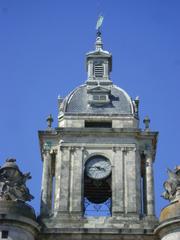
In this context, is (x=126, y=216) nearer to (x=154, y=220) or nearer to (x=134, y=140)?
(x=154, y=220)

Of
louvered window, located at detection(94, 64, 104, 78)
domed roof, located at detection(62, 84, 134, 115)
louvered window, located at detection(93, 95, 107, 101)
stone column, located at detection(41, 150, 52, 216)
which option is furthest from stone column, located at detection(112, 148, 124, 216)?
louvered window, located at detection(94, 64, 104, 78)

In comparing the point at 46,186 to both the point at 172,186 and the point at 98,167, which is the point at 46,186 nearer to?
the point at 98,167

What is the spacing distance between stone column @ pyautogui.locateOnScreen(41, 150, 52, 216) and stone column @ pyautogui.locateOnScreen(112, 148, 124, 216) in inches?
115

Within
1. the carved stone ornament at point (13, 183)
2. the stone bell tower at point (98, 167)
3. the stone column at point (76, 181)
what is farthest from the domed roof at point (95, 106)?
the carved stone ornament at point (13, 183)

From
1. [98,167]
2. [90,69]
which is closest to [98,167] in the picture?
[98,167]

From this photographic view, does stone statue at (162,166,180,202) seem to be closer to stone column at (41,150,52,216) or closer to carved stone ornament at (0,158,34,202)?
stone column at (41,150,52,216)

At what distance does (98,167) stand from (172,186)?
416cm

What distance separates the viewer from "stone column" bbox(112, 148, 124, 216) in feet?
128

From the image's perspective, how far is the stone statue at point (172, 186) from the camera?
37.9 metres

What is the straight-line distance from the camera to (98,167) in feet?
134

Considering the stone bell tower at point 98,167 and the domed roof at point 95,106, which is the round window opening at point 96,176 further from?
the domed roof at point 95,106

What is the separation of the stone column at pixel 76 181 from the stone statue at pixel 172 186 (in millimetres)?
3842

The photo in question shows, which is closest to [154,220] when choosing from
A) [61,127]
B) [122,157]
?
[122,157]

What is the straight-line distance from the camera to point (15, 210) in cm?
3694
